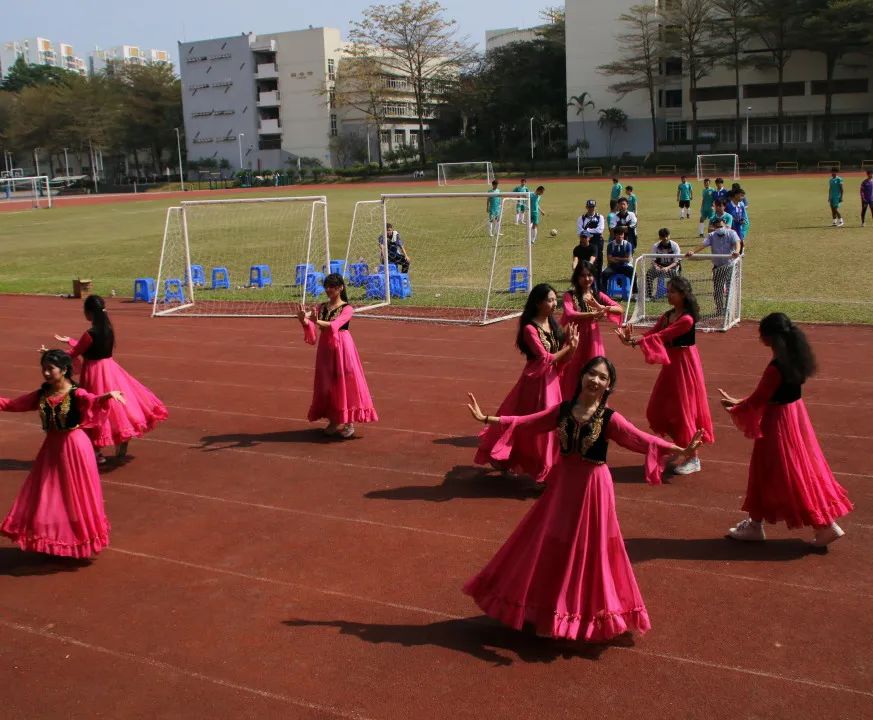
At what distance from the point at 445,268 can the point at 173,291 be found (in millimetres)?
7306

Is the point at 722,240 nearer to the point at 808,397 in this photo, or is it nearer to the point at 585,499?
the point at 808,397

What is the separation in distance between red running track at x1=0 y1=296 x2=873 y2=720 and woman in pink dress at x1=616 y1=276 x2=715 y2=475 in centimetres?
49

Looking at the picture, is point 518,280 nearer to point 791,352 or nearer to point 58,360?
point 791,352

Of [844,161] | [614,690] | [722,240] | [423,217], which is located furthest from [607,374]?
[844,161]

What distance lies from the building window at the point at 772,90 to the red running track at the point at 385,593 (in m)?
72.5

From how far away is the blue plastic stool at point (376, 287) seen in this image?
20078mm

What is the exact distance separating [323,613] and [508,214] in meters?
28.1

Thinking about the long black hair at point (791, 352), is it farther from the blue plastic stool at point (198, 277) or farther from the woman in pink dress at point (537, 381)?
the blue plastic stool at point (198, 277)

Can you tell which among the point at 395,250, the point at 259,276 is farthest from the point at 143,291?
the point at 395,250

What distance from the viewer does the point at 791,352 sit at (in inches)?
260

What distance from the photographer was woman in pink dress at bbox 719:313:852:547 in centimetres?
663

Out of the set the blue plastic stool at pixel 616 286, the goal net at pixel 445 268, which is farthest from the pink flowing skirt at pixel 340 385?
the blue plastic stool at pixel 616 286

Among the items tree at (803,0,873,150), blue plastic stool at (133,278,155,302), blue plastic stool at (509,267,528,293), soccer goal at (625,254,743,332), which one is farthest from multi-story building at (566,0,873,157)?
blue plastic stool at (133,278,155,302)

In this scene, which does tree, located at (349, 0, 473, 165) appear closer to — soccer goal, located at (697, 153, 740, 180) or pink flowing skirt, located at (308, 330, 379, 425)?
soccer goal, located at (697, 153, 740, 180)
